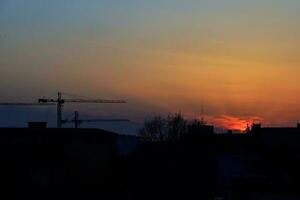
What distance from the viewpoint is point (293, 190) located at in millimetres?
36969

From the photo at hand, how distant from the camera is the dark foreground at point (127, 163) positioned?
168ft

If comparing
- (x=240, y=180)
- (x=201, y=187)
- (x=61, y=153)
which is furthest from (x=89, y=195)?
(x=240, y=180)

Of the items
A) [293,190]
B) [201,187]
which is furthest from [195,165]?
[293,190]

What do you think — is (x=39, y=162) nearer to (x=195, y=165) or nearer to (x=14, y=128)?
(x=14, y=128)

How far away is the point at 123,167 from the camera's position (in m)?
65.4

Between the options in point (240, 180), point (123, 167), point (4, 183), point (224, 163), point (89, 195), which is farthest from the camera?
point (123, 167)

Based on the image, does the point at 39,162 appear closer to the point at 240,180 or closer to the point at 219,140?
the point at 219,140

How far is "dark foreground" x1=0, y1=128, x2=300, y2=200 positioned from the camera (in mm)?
51344

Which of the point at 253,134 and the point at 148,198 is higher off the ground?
the point at 253,134

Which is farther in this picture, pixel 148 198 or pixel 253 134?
pixel 253 134

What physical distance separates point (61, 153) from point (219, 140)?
14.7 meters

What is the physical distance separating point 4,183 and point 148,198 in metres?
12.6

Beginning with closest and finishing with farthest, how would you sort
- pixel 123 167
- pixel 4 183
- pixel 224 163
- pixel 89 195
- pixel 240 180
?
pixel 240 180
pixel 4 183
pixel 224 163
pixel 89 195
pixel 123 167

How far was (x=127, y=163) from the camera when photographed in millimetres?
65875
